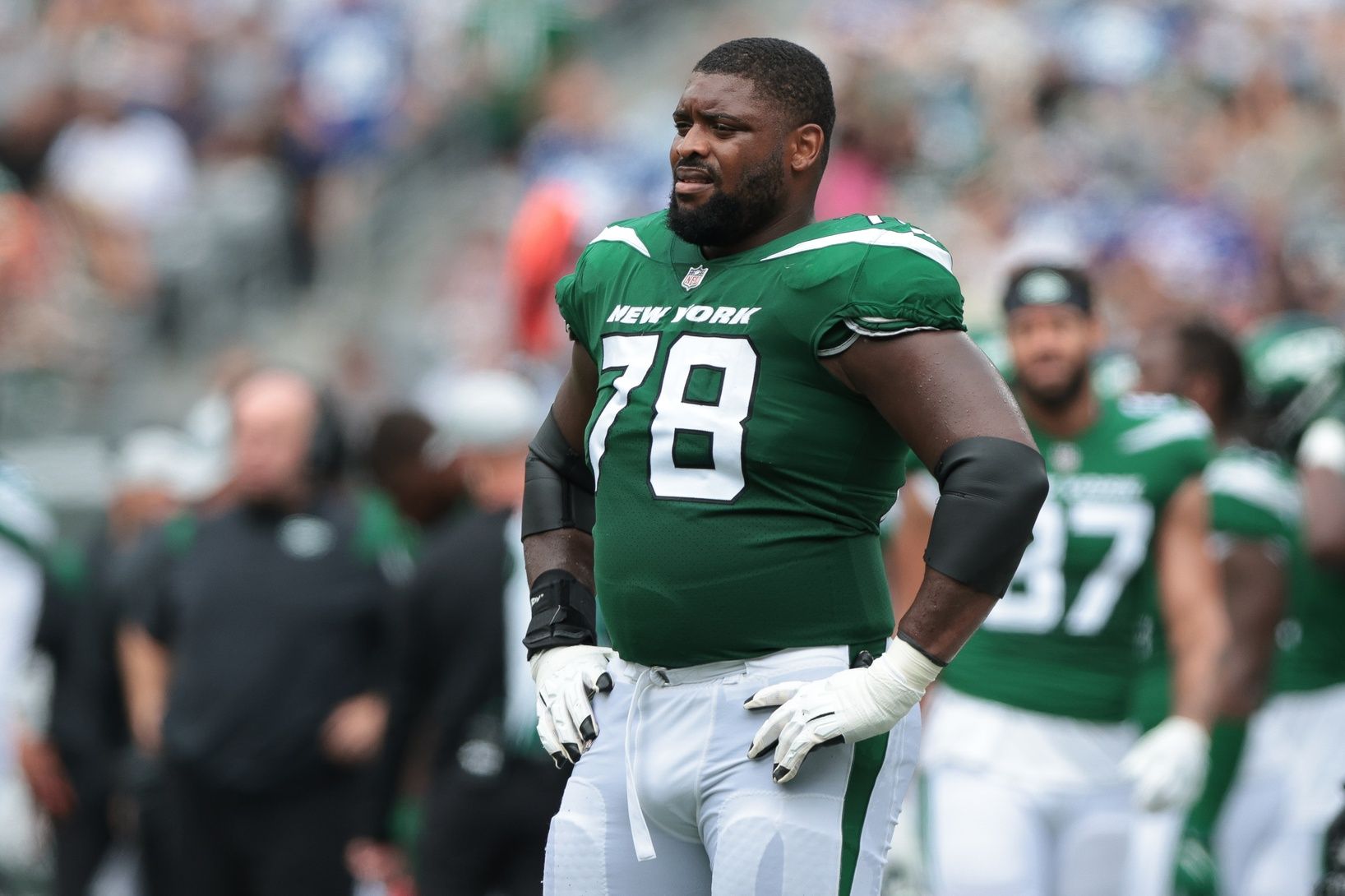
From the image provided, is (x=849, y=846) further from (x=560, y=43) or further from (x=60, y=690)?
(x=560, y=43)

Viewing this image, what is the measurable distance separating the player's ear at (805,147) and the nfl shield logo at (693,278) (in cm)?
25

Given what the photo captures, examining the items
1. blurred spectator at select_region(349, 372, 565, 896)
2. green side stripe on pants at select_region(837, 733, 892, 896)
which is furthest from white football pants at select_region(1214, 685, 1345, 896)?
green side stripe on pants at select_region(837, 733, 892, 896)

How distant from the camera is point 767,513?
12.2ft

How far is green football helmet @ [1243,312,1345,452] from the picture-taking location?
23.3 ft

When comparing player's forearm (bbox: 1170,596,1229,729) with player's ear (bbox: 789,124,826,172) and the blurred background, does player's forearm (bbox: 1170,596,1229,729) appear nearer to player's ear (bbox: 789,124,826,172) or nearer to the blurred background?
player's ear (bbox: 789,124,826,172)

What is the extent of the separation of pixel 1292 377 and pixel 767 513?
4.09 metres

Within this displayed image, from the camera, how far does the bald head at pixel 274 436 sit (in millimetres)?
7363

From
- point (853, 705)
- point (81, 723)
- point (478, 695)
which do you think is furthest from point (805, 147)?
point (81, 723)

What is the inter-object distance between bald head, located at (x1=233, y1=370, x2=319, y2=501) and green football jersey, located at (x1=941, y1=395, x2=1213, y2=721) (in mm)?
2585

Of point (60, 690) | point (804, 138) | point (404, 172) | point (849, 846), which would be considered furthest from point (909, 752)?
point (404, 172)

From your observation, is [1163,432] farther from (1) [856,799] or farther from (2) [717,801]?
(2) [717,801]

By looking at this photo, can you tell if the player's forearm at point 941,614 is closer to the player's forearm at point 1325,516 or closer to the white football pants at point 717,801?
the white football pants at point 717,801

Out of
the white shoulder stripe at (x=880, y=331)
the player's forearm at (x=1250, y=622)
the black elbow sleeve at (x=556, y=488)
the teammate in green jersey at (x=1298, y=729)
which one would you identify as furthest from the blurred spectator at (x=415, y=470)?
the white shoulder stripe at (x=880, y=331)

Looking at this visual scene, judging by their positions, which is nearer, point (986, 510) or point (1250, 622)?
point (986, 510)
